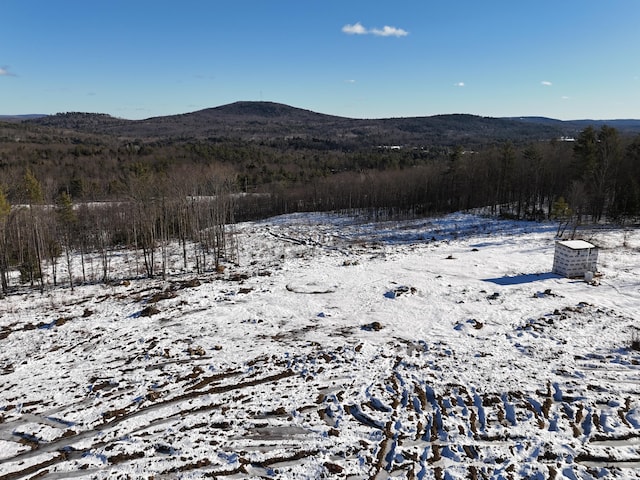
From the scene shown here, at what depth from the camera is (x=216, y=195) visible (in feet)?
108

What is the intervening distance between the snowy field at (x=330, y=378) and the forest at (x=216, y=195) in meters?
8.08

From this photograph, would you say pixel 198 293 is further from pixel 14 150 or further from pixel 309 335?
pixel 14 150

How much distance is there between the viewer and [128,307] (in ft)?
65.1

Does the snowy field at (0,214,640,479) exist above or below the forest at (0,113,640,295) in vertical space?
below

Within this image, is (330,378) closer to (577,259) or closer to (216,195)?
(577,259)

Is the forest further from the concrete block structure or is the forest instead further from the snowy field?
the concrete block structure

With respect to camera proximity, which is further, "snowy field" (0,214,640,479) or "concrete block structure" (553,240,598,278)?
"concrete block structure" (553,240,598,278)

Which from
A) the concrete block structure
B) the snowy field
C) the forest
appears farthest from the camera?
the forest

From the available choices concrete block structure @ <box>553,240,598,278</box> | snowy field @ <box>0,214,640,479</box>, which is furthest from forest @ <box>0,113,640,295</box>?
concrete block structure @ <box>553,240,598,278</box>

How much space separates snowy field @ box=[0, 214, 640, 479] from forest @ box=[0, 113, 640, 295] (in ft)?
26.5

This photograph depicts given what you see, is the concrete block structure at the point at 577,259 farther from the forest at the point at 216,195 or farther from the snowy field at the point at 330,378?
the forest at the point at 216,195

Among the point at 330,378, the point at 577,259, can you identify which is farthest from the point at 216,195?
the point at 577,259

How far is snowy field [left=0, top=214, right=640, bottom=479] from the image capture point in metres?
9.07

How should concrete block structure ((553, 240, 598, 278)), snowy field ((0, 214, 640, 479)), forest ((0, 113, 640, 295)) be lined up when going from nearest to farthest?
snowy field ((0, 214, 640, 479)) → concrete block structure ((553, 240, 598, 278)) → forest ((0, 113, 640, 295))
